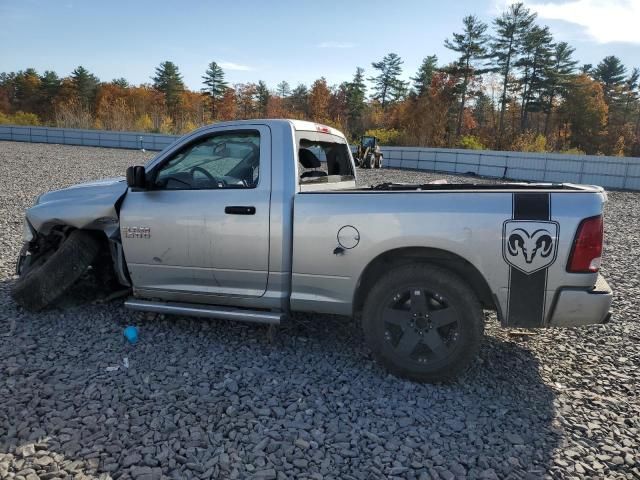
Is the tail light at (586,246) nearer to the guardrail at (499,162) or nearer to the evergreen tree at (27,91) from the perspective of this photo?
the guardrail at (499,162)

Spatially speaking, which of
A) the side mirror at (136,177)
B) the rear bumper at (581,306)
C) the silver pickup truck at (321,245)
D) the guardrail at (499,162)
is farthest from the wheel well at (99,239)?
the guardrail at (499,162)

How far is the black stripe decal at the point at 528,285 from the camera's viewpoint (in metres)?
3.12

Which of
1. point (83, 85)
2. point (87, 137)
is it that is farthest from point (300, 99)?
point (87, 137)

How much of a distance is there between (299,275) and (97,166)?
18.4 m

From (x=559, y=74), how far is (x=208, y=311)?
54.4 m

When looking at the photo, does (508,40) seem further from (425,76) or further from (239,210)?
(239,210)

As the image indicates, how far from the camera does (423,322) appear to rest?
344 centimetres

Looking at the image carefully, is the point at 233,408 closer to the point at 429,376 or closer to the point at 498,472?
the point at 429,376

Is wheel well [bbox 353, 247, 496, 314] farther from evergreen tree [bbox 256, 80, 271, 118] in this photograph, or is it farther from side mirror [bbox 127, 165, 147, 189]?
evergreen tree [bbox 256, 80, 271, 118]

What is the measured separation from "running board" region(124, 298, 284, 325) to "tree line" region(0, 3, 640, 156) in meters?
32.2

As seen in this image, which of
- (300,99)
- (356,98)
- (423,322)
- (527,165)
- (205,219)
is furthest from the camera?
(300,99)

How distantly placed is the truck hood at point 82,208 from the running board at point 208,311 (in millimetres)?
808

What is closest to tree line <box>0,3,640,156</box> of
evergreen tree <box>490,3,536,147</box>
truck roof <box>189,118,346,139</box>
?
evergreen tree <box>490,3,536,147</box>

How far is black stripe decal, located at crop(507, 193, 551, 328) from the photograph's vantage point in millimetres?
3115
